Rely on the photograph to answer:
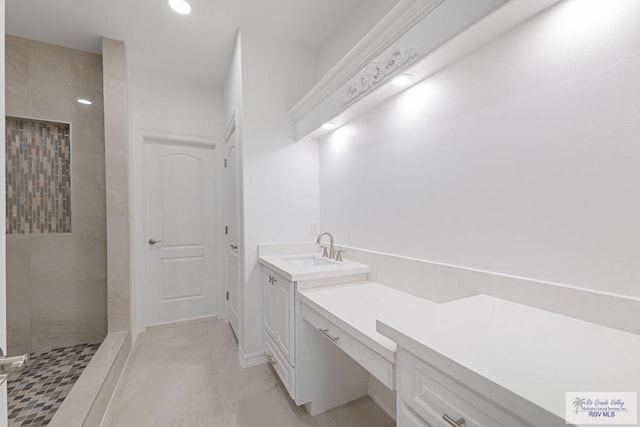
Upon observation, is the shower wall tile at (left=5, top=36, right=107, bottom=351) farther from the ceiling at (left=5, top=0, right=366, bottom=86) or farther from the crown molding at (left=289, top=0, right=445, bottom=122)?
the crown molding at (left=289, top=0, right=445, bottom=122)

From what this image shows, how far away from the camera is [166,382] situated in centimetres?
201

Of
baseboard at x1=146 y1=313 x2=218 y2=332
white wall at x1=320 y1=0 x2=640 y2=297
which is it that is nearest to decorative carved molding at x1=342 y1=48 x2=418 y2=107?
white wall at x1=320 y1=0 x2=640 y2=297

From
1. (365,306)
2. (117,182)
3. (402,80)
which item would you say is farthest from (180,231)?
(402,80)

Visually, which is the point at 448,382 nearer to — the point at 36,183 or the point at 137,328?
the point at 137,328

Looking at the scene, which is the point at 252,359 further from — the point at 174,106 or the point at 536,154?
the point at 174,106

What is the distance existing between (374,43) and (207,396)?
2.48 metres

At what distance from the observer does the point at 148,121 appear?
287cm

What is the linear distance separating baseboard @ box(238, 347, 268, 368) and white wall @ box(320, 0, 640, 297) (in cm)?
153

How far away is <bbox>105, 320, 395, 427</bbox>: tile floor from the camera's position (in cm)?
162

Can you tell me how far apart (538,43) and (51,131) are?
3.69 metres

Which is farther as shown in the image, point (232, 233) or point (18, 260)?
point (232, 233)

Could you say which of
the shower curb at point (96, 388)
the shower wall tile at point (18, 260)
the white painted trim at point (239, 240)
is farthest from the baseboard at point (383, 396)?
the shower wall tile at point (18, 260)

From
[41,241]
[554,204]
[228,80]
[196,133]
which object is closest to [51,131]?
[41,241]

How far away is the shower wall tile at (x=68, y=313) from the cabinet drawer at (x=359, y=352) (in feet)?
7.99
